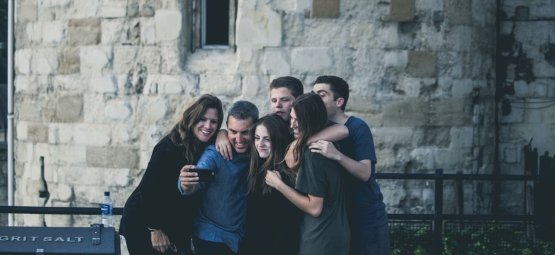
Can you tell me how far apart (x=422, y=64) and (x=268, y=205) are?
4359mm

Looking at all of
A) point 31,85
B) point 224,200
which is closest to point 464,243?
point 224,200

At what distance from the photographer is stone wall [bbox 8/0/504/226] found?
10516 mm

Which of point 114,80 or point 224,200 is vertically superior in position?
point 114,80

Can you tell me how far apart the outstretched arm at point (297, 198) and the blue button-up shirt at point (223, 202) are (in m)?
0.29

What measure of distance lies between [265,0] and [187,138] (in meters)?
3.74

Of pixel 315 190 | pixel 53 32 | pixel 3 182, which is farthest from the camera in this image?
pixel 3 182

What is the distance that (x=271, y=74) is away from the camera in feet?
34.5

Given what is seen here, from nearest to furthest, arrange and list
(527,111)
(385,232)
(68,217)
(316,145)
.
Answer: (316,145) < (385,232) < (68,217) < (527,111)

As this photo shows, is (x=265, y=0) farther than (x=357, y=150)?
Yes

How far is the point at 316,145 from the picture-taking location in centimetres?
654

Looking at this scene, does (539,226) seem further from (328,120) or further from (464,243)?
(328,120)

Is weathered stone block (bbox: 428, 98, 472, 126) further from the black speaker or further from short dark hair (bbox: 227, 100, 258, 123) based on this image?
the black speaker

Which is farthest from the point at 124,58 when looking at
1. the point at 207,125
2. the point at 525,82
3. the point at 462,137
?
the point at 525,82

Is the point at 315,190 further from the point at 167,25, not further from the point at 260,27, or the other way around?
the point at 167,25
